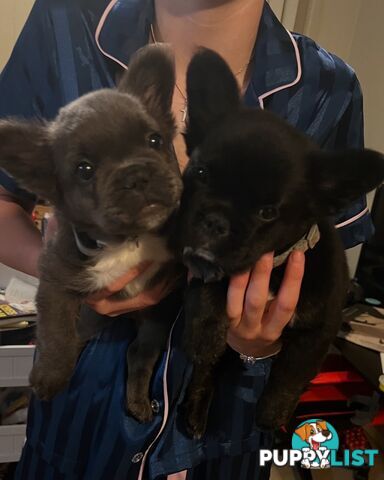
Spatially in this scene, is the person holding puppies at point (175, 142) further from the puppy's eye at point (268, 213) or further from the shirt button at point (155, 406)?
the puppy's eye at point (268, 213)

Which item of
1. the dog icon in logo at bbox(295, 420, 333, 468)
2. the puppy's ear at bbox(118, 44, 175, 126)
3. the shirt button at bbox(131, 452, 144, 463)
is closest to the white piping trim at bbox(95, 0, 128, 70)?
the puppy's ear at bbox(118, 44, 175, 126)

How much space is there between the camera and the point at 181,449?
3.54 feet

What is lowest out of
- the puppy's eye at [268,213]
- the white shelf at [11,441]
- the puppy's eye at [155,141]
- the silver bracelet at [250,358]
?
the white shelf at [11,441]

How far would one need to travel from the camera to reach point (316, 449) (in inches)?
70.6

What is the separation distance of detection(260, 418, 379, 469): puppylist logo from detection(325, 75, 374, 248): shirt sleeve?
2.87ft

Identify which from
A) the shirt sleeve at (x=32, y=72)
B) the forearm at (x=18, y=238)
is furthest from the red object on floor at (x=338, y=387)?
the shirt sleeve at (x=32, y=72)

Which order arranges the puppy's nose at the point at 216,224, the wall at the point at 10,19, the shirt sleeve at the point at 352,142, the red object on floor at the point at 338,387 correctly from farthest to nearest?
the wall at the point at 10,19
the red object on floor at the point at 338,387
the shirt sleeve at the point at 352,142
the puppy's nose at the point at 216,224

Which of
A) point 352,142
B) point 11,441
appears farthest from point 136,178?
point 11,441

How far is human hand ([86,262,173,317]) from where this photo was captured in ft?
3.15

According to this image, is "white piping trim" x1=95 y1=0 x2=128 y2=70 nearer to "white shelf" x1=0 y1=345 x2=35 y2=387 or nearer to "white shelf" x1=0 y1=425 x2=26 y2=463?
"white shelf" x1=0 y1=345 x2=35 y2=387

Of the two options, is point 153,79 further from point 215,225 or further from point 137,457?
point 137,457

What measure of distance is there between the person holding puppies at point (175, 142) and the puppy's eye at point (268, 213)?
301 mm

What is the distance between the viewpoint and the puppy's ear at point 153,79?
0.90m

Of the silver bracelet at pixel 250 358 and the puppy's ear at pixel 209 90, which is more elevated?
the puppy's ear at pixel 209 90
